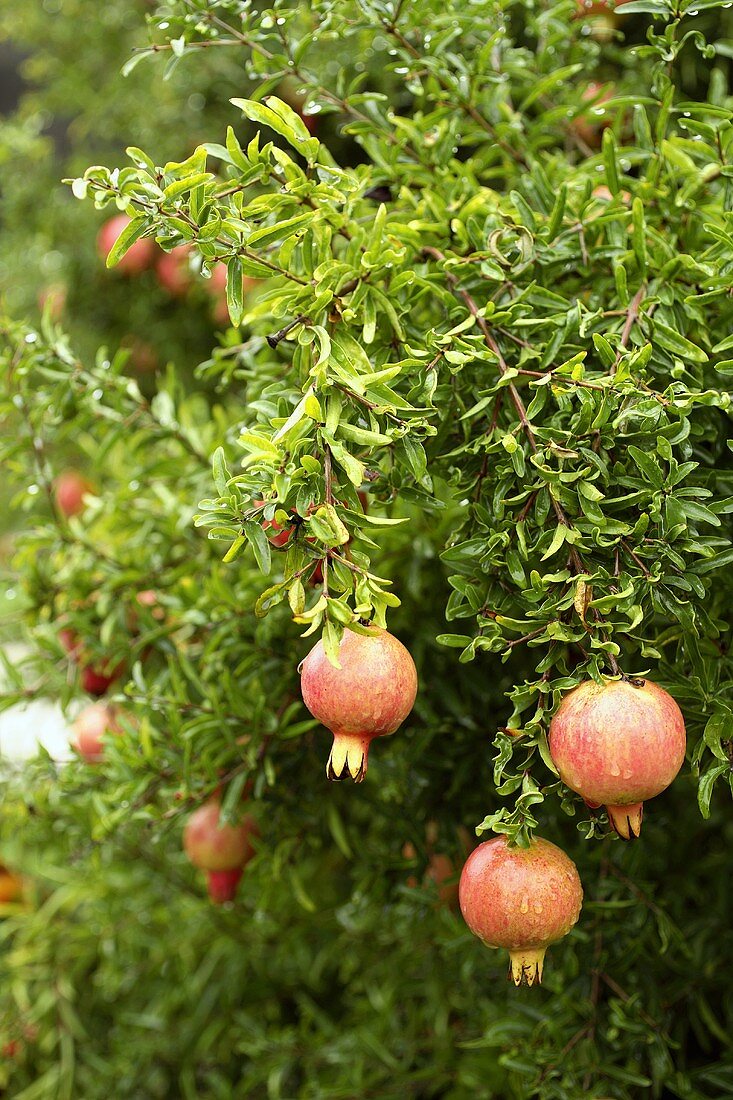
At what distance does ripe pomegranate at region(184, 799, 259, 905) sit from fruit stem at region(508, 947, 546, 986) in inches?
11.4

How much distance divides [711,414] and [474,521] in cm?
13

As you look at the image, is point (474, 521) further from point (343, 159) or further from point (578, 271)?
point (343, 159)

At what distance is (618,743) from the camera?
14.8 inches

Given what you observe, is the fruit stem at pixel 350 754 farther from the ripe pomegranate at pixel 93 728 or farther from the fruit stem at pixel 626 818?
the ripe pomegranate at pixel 93 728

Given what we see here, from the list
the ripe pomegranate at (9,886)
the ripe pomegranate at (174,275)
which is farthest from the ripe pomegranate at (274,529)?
the ripe pomegranate at (9,886)

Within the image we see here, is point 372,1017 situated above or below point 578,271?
below

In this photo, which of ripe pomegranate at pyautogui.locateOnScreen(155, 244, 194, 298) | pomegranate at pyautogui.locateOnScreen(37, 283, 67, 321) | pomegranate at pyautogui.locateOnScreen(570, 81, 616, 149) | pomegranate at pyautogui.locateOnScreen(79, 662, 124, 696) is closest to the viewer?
pomegranate at pyautogui.locateOnScreen(570, 81, 616, 149)

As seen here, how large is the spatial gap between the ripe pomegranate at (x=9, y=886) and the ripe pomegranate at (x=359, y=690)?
915mm

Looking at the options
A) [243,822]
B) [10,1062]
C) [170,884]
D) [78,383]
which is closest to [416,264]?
[78,383]

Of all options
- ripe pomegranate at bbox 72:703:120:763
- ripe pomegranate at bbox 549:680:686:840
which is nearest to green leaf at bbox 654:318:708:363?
ripe pomegranate at bbox 549:680:686:840

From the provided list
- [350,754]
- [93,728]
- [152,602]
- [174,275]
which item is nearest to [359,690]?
[350,754]

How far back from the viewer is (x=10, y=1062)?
1021 mm

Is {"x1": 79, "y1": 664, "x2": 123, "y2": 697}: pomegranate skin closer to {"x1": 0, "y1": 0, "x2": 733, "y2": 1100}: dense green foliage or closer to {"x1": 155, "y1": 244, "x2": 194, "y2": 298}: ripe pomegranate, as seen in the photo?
{"x1": 0, "y1": 0, "x2": 733, "y2": 1100}: dense green foliage

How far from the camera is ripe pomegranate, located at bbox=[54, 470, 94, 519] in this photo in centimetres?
120
